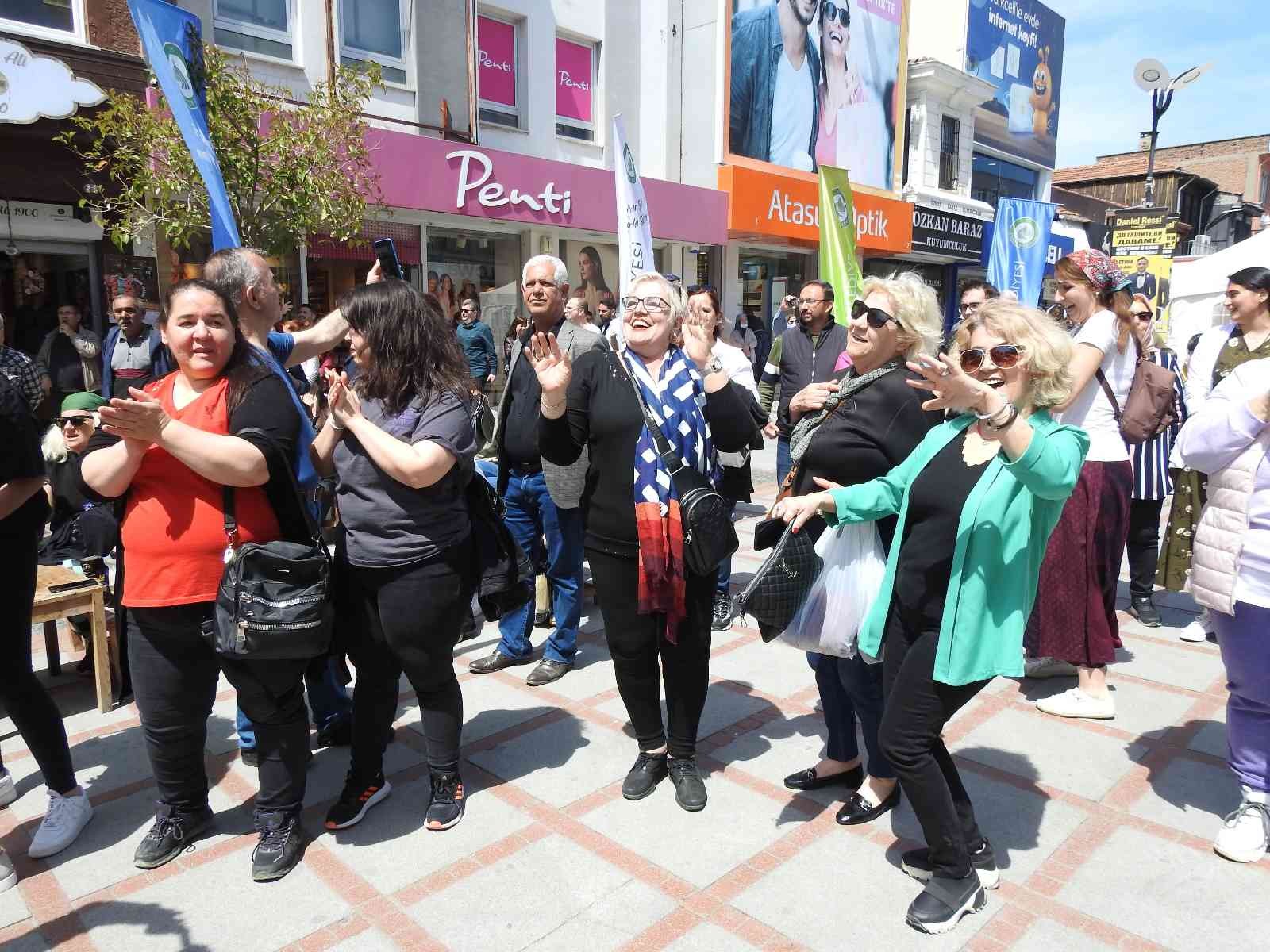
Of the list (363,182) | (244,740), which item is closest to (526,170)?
(363,182)

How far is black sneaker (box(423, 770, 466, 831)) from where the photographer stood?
298 centimetres

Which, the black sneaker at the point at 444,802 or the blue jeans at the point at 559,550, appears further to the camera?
the blue jeans at the point at 559,550

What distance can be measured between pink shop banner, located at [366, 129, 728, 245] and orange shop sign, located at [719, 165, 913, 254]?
48 cm

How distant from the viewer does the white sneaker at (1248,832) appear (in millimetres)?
2777

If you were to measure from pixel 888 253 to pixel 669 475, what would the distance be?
17.4m

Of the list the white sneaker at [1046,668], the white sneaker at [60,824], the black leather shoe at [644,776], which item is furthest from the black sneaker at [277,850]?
the white sneaker at [1046,668]

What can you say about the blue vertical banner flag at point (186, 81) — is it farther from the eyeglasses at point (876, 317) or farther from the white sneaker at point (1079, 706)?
the white sneaker at point (1079, 706)

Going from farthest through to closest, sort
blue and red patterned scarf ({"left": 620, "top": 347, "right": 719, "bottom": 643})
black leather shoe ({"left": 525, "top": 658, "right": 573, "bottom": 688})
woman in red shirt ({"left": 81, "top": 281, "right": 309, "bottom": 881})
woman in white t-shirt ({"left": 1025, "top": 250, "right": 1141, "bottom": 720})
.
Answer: black leather shoe ({"left": 525, "top": 658, "right": 573, "bottom": 688}) → woman in white t-shirt ({"left": 1025, "top": 250, "right": 1141, "bottom": 720}) → blue and red patterned scarf ({"left": 620, "top": 347, "right": 719, "bottom": 643}) → woman in red shirt ({"left": 81, "top": 281, "right": 309, "bottom": 881})

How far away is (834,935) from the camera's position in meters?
2.43

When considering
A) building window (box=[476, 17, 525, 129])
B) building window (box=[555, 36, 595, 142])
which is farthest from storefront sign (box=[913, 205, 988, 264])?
building window (box=[476, 17, 525, 129])

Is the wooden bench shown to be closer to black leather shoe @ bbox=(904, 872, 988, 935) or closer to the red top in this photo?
the red top

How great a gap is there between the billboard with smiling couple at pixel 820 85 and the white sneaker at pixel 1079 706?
11.7 meters

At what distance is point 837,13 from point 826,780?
16972 millimetres

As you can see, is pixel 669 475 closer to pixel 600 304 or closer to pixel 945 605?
pixel 945 605
